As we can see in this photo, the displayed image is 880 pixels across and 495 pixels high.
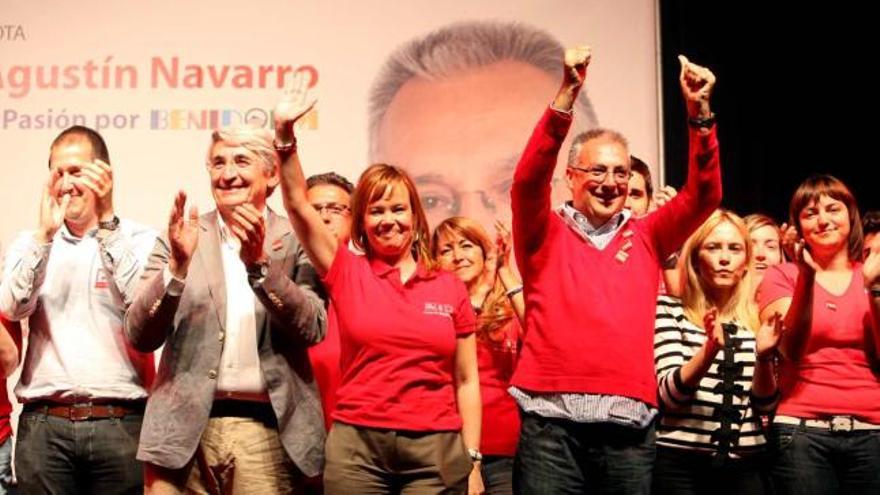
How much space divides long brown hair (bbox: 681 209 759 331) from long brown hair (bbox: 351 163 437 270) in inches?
34.9

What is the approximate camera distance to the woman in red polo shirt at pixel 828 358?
11.0 ft

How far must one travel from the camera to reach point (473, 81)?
4664mm

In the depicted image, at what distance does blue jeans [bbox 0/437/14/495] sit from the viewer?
314cm

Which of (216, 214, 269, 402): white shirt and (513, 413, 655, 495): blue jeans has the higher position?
(216, 214, 269, 402): white shirt

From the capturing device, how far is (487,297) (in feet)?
12.3

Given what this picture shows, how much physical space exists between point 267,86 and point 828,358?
8.60ft

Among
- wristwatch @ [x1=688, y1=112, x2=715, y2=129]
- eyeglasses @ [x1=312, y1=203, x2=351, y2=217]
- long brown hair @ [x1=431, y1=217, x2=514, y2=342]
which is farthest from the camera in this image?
long brown hair @ [x1=431, y1=217, x2=514, y2=342]

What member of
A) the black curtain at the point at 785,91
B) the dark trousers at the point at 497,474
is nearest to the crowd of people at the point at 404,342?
Result: the dark trousers at the point at 497,474

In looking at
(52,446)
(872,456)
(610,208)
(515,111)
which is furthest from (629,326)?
(515,111)

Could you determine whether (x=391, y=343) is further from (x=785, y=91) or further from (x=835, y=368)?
(x=785, y=91)

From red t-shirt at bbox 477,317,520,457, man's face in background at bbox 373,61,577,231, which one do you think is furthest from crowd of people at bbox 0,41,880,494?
man's face in background at bbox 373,61,577,231

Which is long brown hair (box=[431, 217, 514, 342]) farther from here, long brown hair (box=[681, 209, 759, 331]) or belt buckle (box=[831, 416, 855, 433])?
belt buckle (box=[831, 416, 855, 433])

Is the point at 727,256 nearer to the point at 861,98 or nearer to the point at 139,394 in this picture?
the point at 139,394

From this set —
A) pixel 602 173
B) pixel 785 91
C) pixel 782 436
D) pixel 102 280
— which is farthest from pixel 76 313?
pixel 785 91
